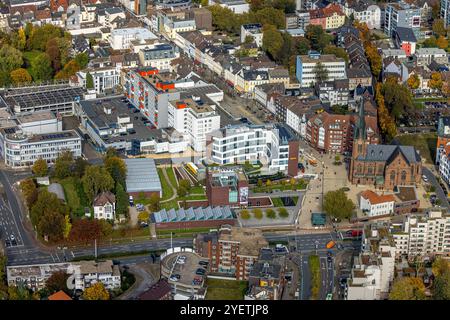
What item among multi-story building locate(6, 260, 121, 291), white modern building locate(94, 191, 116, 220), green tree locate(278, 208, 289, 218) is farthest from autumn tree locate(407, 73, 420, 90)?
multi-story building locate(6, 260, 121, 291)

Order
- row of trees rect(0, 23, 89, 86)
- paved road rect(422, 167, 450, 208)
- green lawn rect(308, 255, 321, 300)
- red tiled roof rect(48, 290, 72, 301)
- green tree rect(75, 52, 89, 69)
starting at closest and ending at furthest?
1. red tiled roof rect(48, 290, 72, 301)
2. green lawn rect(308, 255, 321, 300)
3. paved road rect(422, 167, 450, 208)
4. row of trees rect(0, 23, 89, 86)
5. green tree rect(75, 52, 89, 69)

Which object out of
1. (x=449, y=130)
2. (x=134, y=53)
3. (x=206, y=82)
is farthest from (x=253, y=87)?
(x=449, y=130)

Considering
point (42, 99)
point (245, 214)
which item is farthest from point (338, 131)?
point (42, 99)

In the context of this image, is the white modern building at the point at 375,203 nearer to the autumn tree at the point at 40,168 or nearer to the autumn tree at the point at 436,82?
the autumn tree at the point at 40,168

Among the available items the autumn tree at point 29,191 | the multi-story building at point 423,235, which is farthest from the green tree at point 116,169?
the multi-story building at point 423,235

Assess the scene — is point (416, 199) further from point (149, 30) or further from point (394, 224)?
point (149, 30)

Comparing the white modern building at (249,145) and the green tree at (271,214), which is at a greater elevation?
the white modern building at (249,145)

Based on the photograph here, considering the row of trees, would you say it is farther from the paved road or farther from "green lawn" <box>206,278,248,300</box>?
"green lawn" <box>206,278,248,300</box>

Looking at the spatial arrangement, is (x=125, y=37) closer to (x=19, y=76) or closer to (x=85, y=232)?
(x=19, y=76)
